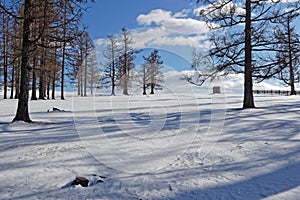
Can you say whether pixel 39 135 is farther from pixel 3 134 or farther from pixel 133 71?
pixel 133 71

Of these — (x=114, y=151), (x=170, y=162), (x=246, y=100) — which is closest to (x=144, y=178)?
(x=170, y=162)

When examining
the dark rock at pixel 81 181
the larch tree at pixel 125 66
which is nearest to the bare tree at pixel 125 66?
the larch tree at pixel 125 66

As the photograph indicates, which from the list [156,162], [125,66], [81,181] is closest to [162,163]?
[156,162]

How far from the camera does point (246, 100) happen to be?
475 inches

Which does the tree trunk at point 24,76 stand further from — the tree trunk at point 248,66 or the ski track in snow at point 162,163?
the tree trunk at point 248,66

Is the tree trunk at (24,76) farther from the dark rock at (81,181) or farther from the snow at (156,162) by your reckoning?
the dark rock at (81,181)

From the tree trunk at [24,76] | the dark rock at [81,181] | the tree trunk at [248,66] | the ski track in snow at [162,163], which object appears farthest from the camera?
the tree trunk at [248,66]

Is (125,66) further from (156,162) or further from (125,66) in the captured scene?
(156,162)

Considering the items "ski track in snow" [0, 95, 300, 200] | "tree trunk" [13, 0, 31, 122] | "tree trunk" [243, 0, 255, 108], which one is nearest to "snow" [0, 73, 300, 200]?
"ski track in snow" [0, 95, 300, 200]

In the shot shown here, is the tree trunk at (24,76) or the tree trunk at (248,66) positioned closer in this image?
the tree trunk at (24,76)

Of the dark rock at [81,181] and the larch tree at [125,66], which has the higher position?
the larch tree at [125,66]

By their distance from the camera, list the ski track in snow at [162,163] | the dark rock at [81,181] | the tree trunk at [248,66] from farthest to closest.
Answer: the tree trunk at [248,66]
the dark rock at [81,181]
the ski track in snow at [162,163]

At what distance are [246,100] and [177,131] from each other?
6.70m

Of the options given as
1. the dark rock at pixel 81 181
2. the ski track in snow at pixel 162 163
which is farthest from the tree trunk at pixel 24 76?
the dark rock at pixel 81 181
